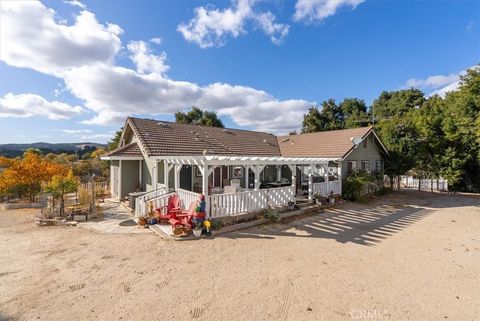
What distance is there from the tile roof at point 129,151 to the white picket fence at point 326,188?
1051cm

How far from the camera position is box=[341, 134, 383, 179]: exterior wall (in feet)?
52.3

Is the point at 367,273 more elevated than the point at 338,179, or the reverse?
the point at 338,179

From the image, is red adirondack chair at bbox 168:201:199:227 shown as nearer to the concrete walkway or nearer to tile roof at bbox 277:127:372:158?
the concrete walkway

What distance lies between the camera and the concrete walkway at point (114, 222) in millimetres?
8481

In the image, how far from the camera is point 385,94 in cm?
4606

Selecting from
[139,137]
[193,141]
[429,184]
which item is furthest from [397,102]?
[139,137]

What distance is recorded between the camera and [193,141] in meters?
14.9

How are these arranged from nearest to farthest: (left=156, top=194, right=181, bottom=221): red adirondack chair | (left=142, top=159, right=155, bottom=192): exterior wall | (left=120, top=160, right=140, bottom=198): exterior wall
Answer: (left=156, top=194, right=181, bottom=221): red adirondack chair
(left=142, top=159, right=155, bottom=192): exterior wall
(left=120, top=160, right=140, bottom=198): exterior wall

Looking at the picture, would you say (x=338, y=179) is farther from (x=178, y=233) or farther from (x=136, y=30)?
(x=136, y=30)

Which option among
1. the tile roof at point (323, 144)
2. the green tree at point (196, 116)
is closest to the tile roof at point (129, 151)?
the tile roof at point (323, 144)

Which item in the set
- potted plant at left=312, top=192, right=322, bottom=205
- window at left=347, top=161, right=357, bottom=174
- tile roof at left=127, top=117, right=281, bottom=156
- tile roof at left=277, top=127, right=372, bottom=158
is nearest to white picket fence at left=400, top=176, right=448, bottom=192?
window at left=347, top=161, right=357, bottom=174

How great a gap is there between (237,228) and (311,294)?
14.3ft

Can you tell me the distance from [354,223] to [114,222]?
33.0 ft

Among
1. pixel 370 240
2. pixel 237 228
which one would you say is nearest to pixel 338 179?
pixel 370 240
